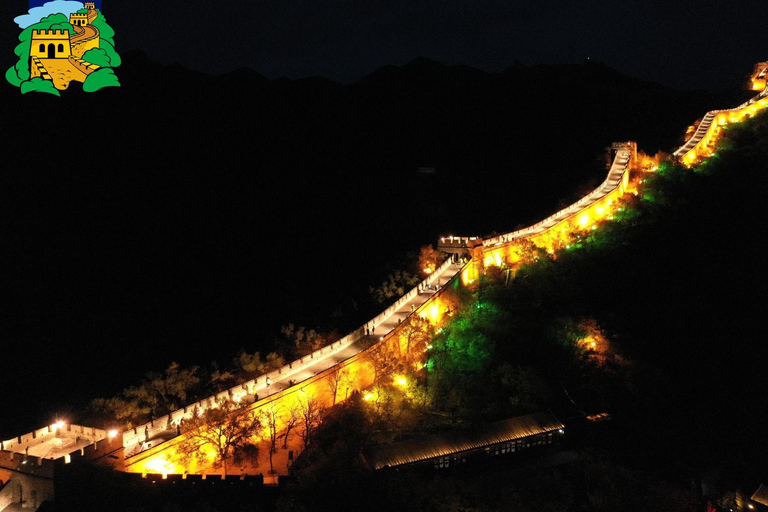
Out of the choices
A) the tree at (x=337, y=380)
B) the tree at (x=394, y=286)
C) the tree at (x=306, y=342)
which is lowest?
the tree at (x=337, y=380)

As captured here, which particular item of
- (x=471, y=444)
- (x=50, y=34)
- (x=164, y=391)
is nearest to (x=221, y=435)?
(x=164, y=391)

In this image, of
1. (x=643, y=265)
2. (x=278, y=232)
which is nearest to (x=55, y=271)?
(x=278, y=232)

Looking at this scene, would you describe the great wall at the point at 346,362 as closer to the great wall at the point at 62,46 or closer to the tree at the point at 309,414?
the tree at the point at 309,414

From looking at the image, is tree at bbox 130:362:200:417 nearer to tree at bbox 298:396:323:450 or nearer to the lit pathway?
the lit pathway

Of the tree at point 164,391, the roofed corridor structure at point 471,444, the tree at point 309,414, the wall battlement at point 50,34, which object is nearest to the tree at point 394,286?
the tree at point 309,414

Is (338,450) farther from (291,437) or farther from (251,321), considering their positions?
(251,321)

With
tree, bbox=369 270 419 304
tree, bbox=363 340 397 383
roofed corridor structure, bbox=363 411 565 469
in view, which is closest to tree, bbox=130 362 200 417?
tree, bbox=363 340 397 383
